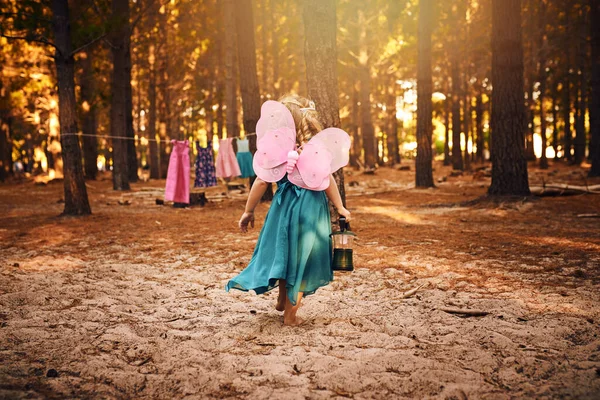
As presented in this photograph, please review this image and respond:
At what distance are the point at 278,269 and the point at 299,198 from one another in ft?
1.96

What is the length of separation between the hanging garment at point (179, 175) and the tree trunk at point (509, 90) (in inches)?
287

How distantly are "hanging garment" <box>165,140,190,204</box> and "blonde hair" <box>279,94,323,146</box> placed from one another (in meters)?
9.24

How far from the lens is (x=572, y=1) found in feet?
73.0

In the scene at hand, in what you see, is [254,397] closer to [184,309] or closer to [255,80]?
[184,309]

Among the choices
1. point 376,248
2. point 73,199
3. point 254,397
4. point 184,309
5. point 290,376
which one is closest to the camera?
point 254,397

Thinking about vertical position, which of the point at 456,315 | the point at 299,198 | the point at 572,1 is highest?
Answer: the point at 572,1

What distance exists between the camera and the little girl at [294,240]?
14.0 feet

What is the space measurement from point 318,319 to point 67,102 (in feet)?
28.1

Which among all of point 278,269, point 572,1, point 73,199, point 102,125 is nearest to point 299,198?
point 278,269

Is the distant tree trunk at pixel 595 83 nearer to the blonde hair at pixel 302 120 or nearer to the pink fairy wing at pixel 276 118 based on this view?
the blonde hair at pixel 302 120

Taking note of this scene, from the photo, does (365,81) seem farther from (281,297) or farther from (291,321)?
(291,321)

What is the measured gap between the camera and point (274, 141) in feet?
14.2

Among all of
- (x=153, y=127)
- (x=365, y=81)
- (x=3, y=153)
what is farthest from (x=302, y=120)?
(x=3, y=153)

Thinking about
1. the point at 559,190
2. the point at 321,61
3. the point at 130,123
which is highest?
the point at 130,123
